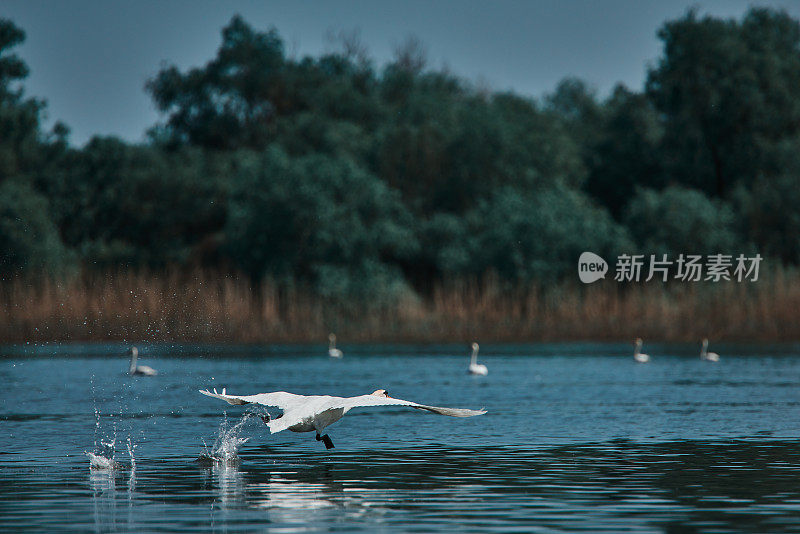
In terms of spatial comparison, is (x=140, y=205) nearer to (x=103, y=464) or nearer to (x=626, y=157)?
(x=626, y=157)

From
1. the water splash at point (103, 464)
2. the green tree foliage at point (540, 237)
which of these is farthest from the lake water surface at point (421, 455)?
the green tree foliage at point (540, 237)

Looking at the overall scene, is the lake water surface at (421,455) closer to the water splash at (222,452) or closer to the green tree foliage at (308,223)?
the water splash at (222,452)

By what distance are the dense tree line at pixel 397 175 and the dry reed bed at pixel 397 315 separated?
13.7ft

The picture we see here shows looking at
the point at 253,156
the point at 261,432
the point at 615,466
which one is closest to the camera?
the point at 615,466

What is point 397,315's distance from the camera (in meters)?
52.6

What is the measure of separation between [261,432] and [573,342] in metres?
30.9

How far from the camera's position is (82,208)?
6919 cm

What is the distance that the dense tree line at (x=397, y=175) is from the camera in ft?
199

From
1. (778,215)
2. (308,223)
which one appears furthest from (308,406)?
(778,215)

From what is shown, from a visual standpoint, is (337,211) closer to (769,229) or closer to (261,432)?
(769,229)

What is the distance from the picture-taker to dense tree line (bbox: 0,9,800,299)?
60.5 meters

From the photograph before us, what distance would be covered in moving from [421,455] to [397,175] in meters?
50.2

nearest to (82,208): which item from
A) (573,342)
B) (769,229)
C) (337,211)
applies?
(337,211)

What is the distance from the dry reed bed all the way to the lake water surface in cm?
941
